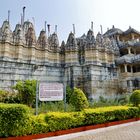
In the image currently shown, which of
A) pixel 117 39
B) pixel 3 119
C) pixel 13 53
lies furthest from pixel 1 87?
pixel 117 39

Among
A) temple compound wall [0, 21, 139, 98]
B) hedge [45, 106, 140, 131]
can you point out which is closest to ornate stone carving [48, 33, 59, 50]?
temple compound wall [0, 21, 139, 98]

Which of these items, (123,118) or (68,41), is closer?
(123,118)

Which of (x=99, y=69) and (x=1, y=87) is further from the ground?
(x=99, y=69)

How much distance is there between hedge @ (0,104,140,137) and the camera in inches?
312

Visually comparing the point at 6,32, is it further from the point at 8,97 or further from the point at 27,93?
the point at 27,93

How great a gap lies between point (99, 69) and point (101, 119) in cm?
1773

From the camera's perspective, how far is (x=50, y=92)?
11242mm

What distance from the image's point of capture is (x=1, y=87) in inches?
957

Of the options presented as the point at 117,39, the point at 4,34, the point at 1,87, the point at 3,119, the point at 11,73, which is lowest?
the point at 3,119

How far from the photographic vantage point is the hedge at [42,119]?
791 centimetres

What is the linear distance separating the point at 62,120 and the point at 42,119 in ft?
3.56

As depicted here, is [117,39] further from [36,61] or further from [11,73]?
[11,73]

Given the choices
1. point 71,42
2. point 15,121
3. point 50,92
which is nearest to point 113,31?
point 71,42

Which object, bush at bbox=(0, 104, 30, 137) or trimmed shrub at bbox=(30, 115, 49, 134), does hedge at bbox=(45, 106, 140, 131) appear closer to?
trimmed shrub at bbox=(30, 115, 49, 134)
